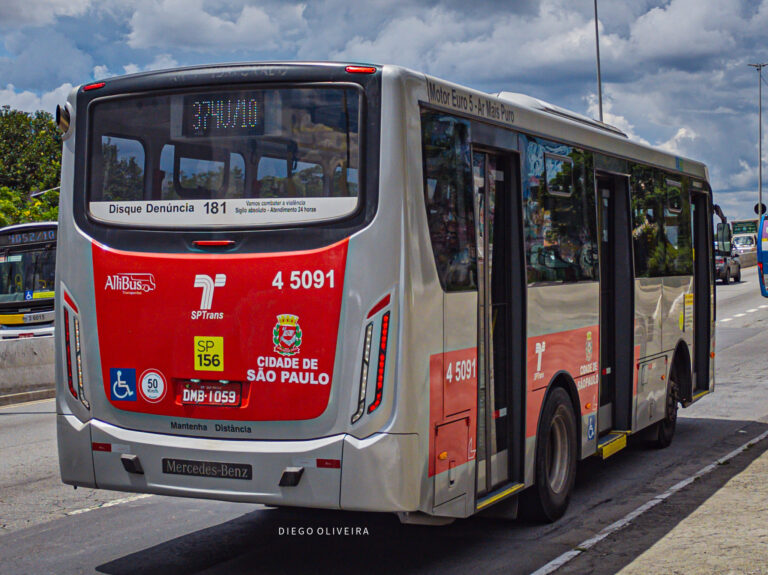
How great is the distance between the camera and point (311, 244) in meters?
5.99

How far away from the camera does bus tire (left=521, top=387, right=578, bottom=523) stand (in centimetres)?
778

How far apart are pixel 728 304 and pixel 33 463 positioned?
29440 millimetres

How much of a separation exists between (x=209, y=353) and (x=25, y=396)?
1123 cm

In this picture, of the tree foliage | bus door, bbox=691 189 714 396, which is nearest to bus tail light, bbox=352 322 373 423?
bus door, bbox=691 189 714 396

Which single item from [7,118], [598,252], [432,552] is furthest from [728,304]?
[7,118]

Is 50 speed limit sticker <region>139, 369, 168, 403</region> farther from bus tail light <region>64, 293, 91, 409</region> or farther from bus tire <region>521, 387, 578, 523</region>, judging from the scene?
bus tire <region>521, 387, 578, 523</region>

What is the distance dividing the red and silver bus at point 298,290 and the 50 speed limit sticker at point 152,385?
0.05 ft

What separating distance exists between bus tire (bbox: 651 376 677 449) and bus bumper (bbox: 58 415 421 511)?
240 inches

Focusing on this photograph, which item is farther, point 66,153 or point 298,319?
point 66,153

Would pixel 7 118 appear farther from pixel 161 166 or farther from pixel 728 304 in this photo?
pixel 161 166

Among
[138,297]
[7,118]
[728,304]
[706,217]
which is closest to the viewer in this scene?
[138,297]

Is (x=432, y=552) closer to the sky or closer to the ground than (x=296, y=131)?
closer to the ground

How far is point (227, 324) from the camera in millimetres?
6148

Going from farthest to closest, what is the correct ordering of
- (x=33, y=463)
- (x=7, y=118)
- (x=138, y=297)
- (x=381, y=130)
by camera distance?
1. (x=7, y=118)
2. (x=33, y=463)
3. (x=138, y=297)
4. (x=381, y=130)
